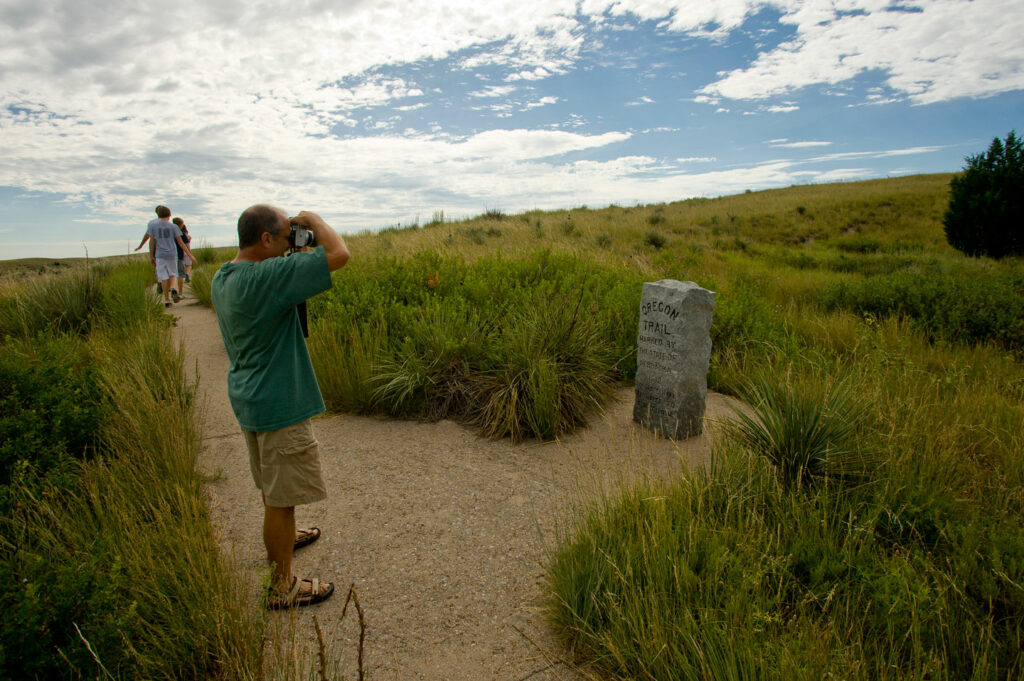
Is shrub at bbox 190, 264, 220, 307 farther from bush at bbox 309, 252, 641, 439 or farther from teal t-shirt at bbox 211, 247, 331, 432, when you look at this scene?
teal t-shirt at bbox 211, 247, 331, 432

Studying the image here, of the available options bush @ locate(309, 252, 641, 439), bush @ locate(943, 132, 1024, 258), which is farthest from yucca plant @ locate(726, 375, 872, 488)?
bush @ locate(943, 132, 1024, 258)

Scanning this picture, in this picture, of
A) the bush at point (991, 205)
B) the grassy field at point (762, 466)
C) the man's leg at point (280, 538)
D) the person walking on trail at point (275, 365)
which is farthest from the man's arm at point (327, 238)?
the bush at point (991, 205)

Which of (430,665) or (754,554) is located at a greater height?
(754,554)

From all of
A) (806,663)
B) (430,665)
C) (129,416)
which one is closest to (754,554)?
(806,663)

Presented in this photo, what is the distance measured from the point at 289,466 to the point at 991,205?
25.7 meters

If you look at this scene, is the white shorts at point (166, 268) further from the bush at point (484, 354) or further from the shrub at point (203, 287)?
the bush at point (484, 354)

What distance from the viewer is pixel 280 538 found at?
288 cm

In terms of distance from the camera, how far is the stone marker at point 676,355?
4.98 meters

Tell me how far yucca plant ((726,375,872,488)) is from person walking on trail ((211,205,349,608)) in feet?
9.34

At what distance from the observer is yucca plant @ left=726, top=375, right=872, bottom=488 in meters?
3.68

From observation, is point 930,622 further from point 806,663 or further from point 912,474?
point 912,474

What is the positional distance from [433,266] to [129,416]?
4890 millimetres

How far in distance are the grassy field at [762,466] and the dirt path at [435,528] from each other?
0.91 feet

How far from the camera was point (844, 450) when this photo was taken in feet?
12.1
